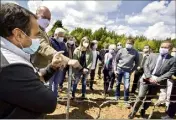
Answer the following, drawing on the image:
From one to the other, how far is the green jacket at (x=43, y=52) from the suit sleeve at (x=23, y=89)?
2.14 metres

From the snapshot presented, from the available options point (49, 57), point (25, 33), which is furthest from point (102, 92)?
point (25, 33)

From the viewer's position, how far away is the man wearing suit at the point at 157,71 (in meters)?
6.30

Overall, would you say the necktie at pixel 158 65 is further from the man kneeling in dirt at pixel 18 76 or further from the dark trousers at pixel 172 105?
the man kneeling in dirt at pixel 18 76

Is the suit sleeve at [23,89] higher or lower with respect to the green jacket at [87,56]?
higher

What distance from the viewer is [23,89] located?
1.48m

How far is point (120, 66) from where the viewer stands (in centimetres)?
792

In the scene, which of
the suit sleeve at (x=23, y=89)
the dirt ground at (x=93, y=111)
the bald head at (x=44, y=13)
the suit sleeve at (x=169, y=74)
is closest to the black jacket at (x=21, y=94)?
the suit sleeve at (x=23, y=89)

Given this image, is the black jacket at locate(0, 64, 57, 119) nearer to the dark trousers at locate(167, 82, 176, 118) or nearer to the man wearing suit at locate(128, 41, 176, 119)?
the man wearing suit at locate(128, 41, 176, 119)

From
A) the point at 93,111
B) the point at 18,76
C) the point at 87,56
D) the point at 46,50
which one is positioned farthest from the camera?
the point at 87,56

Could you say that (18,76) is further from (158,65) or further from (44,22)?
(158,65)

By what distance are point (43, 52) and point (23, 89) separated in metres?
2.33

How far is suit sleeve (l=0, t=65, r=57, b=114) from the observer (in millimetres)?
1450

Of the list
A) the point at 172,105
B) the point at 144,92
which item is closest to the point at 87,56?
the point at 144,92

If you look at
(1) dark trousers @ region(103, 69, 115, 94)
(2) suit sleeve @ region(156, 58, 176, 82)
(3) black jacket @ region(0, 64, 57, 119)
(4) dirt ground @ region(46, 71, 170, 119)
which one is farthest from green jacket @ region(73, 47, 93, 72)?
(3) black jacket @ region(0, 64, 57, 119)
